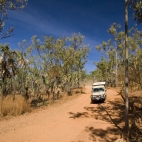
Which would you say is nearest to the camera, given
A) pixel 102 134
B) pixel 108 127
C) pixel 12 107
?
pixel 102 134

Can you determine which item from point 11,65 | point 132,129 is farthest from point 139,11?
point 11,65

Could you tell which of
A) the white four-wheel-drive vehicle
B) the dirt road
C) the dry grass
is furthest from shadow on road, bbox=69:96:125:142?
the dry grass

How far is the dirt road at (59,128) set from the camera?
1096 cm

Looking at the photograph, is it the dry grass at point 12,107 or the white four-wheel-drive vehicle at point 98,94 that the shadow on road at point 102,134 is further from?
the white four-wheel-drive vehicle at point 98,94

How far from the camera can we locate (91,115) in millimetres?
→ 16250

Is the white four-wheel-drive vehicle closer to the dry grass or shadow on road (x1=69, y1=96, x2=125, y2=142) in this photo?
shadow on road (x1=69, y1=96, x2=125, y2=142)

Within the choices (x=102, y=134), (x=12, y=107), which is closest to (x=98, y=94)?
(x=102, y=134)

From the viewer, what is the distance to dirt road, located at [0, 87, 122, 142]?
36.0 feet

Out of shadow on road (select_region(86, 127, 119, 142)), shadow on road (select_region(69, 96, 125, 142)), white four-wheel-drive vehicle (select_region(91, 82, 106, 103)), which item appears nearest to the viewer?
shadow on road (select_region(86, 127, 119, 142))

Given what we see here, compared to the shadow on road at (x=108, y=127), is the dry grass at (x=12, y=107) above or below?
above

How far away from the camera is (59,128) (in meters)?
13.0

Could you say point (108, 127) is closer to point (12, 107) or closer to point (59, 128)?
point (59, 128)

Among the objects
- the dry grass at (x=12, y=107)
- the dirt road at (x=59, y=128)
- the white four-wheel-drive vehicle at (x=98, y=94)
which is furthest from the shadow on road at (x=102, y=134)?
the white four-wheel-drive vehicle at (x=98, y=94)

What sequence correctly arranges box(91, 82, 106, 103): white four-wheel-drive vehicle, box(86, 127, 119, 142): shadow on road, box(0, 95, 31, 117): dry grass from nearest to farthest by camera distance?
box(86, 127, 119, 142): shadow on road, box(0, 95, 31, 117): dry grass, box(91, 82, 106, 103): white four-wheel-drive vehicle
